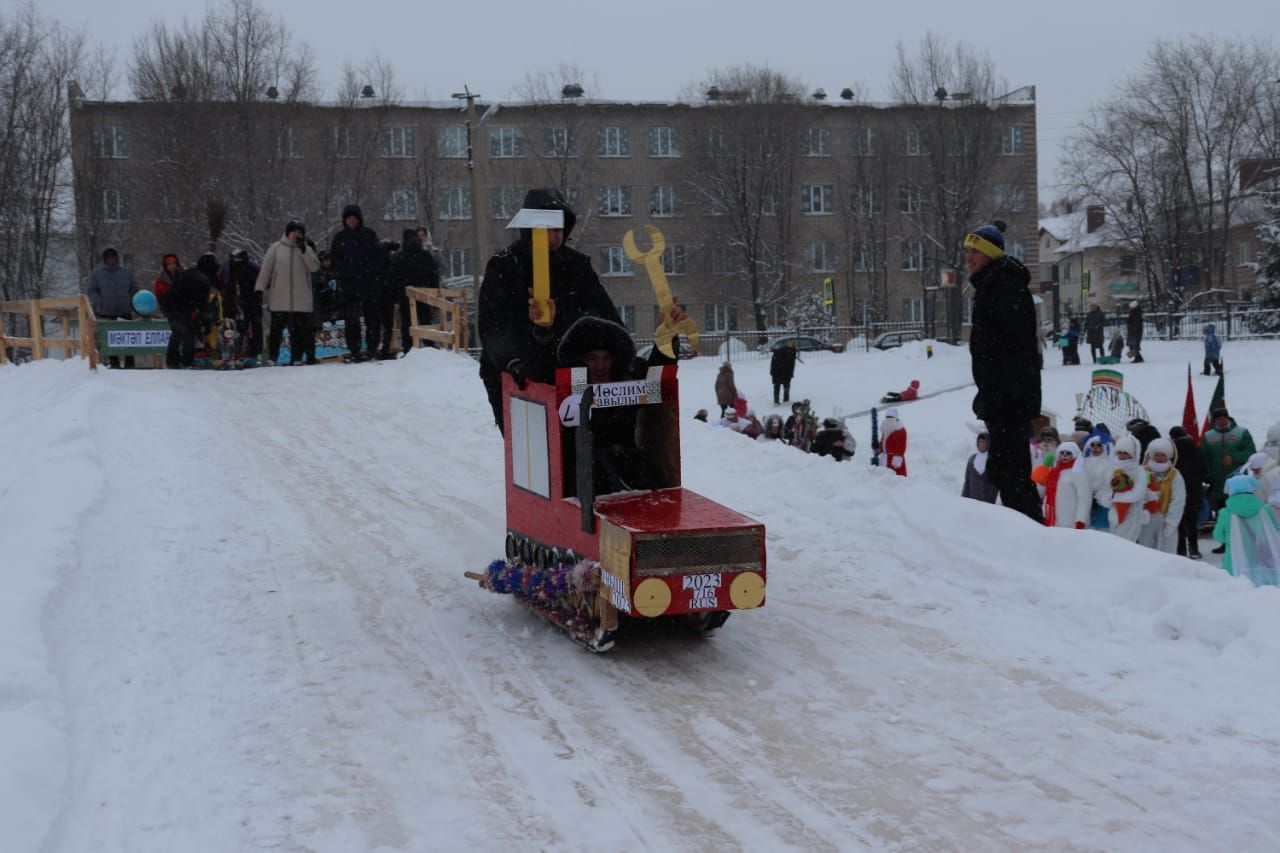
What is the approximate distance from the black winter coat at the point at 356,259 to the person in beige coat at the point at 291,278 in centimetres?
37

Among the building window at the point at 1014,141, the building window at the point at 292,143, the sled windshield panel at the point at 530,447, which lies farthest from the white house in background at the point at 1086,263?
the sled windshield panel at the point at 530,447

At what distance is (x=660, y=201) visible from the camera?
191 ft

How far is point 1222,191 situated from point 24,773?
5403cm

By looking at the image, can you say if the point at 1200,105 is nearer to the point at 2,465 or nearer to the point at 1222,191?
the point at 1222,191

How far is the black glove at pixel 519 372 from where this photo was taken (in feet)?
22.4

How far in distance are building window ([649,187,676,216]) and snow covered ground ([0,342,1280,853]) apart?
4905cm

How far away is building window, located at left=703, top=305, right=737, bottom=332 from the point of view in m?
57.7

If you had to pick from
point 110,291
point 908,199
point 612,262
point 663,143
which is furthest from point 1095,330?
point 663,143

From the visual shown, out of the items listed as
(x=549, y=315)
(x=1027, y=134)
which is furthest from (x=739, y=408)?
(x=1027, y=134)

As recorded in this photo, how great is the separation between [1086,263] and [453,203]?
55.4 m

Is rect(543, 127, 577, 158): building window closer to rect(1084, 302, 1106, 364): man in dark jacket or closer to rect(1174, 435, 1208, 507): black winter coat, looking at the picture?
rect(1084, 302, 1106, 364): man in dark jacket

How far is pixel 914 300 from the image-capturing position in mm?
60625

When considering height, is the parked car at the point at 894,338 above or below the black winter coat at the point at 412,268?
below

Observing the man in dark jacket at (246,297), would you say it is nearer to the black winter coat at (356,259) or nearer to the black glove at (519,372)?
the black winter coat at (356,259)
